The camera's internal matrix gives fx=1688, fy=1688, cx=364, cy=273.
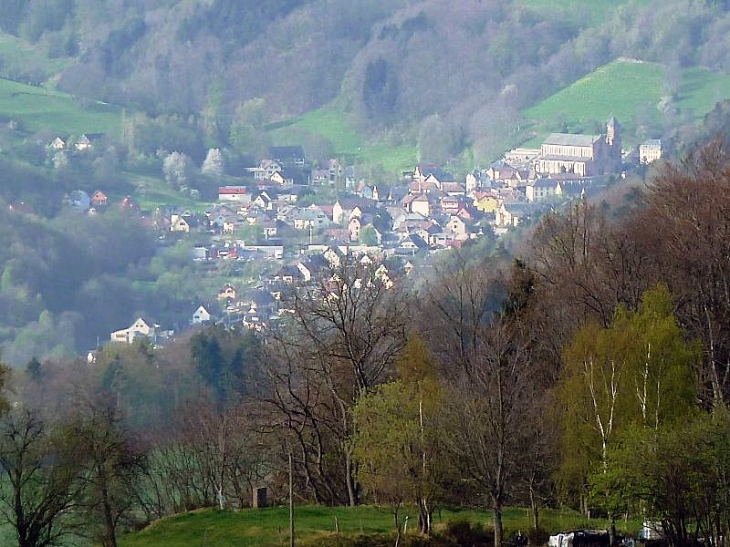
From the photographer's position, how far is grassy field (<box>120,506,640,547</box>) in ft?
81.7

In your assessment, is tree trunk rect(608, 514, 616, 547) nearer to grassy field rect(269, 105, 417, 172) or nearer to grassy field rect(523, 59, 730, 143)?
grassy field rect(523, 59, 730, 143)

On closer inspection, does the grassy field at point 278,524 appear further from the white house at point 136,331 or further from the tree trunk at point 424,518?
the white house at point 136,331

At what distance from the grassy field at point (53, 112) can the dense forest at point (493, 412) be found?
12411 centimetres

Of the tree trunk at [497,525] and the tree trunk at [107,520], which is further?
the tree trunk at [107,520]

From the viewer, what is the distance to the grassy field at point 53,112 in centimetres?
16425

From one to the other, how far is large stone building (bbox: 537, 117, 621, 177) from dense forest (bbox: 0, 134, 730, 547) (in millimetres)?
110373

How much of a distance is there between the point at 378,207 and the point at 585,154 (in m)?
19.8

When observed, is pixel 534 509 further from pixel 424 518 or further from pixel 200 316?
pixel 200 316

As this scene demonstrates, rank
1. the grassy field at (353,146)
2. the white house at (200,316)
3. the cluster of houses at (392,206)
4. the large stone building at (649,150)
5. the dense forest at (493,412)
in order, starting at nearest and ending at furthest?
1. the dense forest at (493,412)
2. the white house at (200,316)
3. the cluster of houses at (392,206)
4. the large stone building at (649,150)
5. the grassy field at (353,146)

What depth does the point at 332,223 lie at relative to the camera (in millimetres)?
A: 152625

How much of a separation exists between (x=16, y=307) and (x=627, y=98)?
7959 cm

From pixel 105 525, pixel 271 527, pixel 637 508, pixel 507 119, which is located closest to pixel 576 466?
pixel 637 508

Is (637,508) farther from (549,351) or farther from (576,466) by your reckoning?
(549,351)

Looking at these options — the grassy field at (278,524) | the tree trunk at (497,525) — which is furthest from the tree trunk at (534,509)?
the tree trunk at (497,525)
